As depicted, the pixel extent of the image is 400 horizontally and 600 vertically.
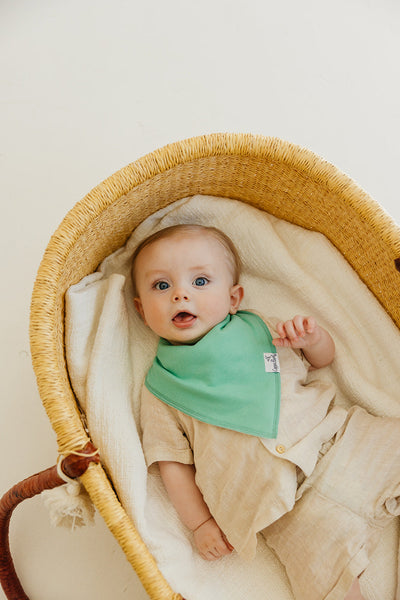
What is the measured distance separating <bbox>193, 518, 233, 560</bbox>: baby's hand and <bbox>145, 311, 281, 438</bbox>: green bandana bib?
0.21 m

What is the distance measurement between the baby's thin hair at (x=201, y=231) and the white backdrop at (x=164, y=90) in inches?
15.9

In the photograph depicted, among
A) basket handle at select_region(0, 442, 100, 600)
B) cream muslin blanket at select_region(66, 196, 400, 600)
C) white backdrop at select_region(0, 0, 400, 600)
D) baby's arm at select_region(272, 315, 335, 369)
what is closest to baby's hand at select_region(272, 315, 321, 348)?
baby's arm at select_region(272, 315, 335, 369)

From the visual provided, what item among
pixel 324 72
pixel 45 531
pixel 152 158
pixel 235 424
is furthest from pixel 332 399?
pixel 324 72

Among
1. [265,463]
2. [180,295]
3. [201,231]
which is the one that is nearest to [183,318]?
[180,295]

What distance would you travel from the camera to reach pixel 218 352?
1.14 m

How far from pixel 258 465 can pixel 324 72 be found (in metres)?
1.30

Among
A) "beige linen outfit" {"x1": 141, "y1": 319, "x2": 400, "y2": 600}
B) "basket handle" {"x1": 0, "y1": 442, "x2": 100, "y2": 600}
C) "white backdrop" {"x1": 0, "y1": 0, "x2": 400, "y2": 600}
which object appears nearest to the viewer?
"basket handle" {"x1": 0, "y1": 442, "x2": 100, "y2": 600}

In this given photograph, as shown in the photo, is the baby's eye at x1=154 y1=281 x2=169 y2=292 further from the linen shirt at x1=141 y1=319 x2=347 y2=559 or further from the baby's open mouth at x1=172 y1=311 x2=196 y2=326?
the linen shirt at x1=141 y1=319 x2=347 y2=559

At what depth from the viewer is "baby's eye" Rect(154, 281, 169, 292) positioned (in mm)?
1178

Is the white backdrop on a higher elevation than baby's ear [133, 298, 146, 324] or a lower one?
higher

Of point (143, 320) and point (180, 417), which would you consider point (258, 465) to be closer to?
point (180, 417)

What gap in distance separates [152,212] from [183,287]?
0.26 meters

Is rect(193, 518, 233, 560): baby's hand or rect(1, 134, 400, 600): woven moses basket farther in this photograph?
rect(193, 518, 233, 560): baby's hand

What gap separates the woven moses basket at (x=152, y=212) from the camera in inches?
36.3
